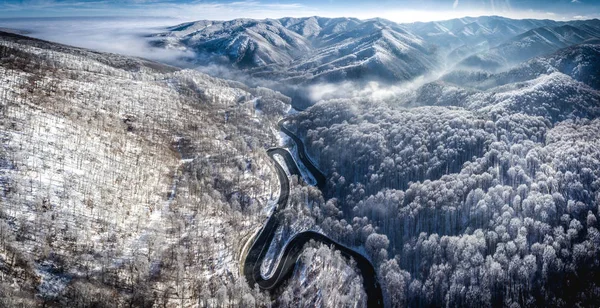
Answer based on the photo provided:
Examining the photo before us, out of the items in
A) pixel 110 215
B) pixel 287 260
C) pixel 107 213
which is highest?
pixel 107 213

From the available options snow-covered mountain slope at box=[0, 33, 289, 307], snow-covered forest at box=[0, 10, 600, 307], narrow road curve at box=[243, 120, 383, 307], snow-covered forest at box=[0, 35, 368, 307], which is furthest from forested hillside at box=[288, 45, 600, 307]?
snow-covered mountain slope at box=[0, 33, 289, 307]

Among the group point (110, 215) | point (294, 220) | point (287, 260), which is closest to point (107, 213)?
point (110, 215)

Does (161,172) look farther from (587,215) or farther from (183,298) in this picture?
(587,215)

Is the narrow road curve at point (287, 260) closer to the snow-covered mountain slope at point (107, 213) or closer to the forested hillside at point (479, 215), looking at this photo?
the forested hillside at point (479, 215)

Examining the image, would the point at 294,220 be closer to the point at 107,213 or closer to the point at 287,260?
the point at 287,260

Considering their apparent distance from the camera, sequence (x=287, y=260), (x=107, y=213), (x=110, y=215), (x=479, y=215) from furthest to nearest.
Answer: (x=479, y=215)
(x=107, y=213)
(x=110, y=215)
(x=287, y=260)

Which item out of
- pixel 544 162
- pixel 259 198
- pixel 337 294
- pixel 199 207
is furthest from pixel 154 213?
pixel 544 162

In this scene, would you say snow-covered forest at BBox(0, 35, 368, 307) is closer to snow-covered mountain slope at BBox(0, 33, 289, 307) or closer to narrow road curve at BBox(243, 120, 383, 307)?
snow-covered mountain slope at BBox(0, 33, 289, 307)

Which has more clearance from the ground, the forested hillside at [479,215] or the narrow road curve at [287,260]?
the forested hillside at [479,215]

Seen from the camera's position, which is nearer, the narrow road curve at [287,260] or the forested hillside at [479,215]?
the forested hillside at [479,215]

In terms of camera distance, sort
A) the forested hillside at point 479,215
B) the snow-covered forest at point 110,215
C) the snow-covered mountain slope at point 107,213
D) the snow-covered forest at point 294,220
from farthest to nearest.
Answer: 1. the forested hillside at point 479,215
2. the snow-covered forest at point 294,220
3. the snow-covered forest at point 110,215
4. the snow-covered mountain slope at point 107,213

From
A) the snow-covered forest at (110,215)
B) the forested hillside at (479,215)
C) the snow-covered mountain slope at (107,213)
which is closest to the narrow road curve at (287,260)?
the forested hillside at (479,215)
